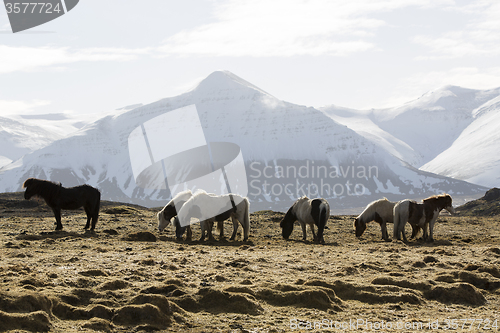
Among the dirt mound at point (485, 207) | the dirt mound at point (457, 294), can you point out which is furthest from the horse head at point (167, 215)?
the dirt mound at point (485, 207)

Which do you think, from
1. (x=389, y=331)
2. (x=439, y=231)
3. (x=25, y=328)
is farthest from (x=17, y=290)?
(x=439, y=231)

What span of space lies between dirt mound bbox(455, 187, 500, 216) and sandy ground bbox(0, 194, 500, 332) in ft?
138

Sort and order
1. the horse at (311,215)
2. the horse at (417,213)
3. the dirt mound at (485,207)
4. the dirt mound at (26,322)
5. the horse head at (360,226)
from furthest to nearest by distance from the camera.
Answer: the dirt mound at (485,207) → the horse head at (360,226) → the horse at (417,213) → the horse at (311,215) → the dirt mound at (26,322)

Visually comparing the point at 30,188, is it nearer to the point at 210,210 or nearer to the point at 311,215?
the point at 210,210

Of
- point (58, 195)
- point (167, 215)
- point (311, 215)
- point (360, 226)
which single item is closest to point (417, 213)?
point (360, 226)

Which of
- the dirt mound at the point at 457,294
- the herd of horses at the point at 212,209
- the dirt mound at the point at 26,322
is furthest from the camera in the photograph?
the herd of horses at the point at 212,209

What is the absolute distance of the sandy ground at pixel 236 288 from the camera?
9.68 meters

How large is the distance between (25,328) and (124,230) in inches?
678

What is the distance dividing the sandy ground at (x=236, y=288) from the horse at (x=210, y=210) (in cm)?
308

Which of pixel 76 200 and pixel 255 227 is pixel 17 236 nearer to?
pixel 76 200

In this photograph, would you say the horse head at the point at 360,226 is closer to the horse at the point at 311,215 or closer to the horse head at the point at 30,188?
the horse at the point at 311,215

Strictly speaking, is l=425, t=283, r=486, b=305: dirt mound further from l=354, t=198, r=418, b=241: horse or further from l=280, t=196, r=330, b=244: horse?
l=354, t=198, r=418, b=241: horse

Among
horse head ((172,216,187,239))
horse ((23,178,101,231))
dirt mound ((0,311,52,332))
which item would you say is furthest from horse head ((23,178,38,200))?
dirt mound ((0,311,52,332))

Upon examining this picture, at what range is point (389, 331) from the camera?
31.8 ft
